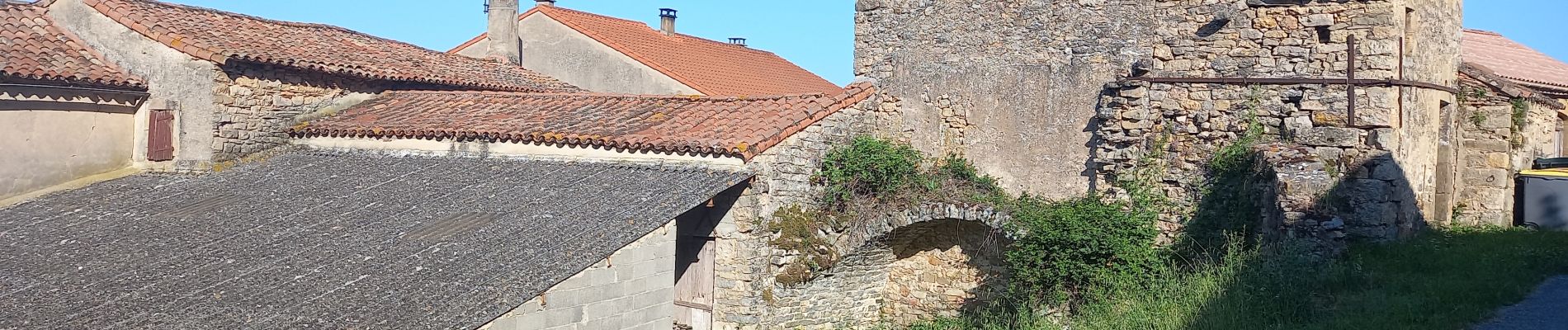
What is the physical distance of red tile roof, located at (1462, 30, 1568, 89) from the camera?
1673 cm

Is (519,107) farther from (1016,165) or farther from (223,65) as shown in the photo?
(1016,165)

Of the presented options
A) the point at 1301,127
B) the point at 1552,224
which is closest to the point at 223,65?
the point at 1301,127

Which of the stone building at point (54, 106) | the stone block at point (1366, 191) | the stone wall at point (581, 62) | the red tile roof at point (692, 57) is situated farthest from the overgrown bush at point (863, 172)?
the stone building at point (54, 106)

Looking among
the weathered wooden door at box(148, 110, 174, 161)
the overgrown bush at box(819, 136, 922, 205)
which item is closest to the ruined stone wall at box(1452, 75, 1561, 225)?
the overgrown bush at box(819, 136, 922, 205)

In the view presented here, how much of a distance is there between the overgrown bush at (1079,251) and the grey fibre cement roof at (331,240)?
10.2ft

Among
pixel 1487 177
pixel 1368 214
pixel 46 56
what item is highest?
pixel 46 56

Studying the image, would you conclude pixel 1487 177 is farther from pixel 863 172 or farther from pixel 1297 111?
pixel 863 172

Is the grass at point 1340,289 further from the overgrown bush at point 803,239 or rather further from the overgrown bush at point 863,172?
the overgrown bush at point 803,239

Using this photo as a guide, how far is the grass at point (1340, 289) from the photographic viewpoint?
8.79 metres

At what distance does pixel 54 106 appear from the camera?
1326 cm

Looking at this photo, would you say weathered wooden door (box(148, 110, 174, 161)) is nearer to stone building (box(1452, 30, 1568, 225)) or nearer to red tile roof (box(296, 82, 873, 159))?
red tile roof (box(296, 82, 873, 159))

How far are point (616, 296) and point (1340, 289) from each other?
601 cm

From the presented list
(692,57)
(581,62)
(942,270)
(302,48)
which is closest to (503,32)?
(581,62)

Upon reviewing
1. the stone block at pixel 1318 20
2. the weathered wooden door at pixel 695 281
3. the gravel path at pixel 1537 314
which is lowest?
the weathered wooden door at pixel 695 281
